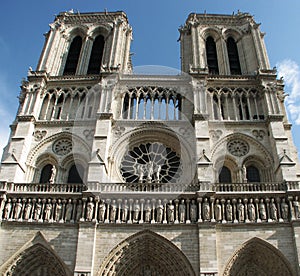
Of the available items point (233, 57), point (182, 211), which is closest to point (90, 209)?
point (182, 211)

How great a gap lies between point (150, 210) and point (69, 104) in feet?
25.8

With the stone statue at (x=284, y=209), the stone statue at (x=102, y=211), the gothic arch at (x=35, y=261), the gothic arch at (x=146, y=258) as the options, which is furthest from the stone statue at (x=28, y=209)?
the stone statue at (x=284, y=209)

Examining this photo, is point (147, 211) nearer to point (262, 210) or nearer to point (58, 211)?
point (58, 211)

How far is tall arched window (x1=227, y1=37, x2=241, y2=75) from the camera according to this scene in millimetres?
21609

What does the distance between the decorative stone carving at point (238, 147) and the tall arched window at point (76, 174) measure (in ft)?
23.6

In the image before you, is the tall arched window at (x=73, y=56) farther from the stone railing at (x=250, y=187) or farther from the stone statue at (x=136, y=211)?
the stone railing at (x=250, y=187)

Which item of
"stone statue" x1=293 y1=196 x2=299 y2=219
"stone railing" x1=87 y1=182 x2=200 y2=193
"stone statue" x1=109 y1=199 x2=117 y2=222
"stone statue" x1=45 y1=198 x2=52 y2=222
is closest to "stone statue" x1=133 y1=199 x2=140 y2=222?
"stone railing" x1=87 y1=182 x2=200 y2=193

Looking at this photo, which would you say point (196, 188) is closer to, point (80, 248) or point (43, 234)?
point (80, 248)

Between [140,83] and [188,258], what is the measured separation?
9.81 meters

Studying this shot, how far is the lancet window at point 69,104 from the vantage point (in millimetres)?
18625

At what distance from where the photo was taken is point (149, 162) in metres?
17.3

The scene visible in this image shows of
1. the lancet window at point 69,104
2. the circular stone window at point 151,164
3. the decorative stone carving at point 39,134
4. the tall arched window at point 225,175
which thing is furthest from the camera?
the lancet window at point 69,104

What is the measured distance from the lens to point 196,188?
1511 centimetres

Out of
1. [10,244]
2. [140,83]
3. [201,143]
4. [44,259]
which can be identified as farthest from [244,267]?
Answer: [140,83]
